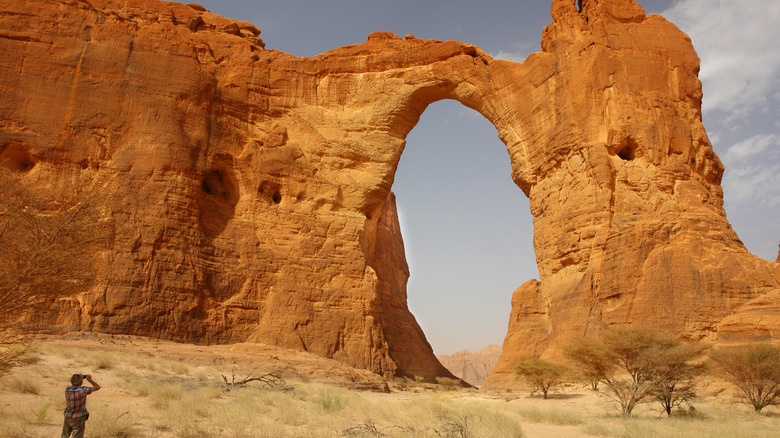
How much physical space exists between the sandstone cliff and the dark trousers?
308 feet

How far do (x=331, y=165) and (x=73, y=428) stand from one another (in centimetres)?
2079

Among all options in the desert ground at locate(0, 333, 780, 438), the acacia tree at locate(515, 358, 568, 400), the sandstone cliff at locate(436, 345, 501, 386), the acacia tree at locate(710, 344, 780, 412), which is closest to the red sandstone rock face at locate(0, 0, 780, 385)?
the acacia tree at locate(515, 358, 568, 400)

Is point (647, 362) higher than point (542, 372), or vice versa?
point (647, 362)

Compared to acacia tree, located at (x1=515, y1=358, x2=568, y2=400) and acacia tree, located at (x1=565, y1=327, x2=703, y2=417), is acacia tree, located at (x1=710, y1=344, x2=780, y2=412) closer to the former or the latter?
acacia tree, located at (x1=565, y1=327, x2=703, y2=417)

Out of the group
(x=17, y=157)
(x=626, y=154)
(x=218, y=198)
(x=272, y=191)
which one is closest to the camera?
(x=17, y=157)

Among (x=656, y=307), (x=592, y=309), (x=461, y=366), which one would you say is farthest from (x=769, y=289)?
(x=461, y=366)

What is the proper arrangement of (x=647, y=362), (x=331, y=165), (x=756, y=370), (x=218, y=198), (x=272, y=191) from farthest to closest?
(x=331, y=165)
(x=272, y=191)
(x=218, y=198)
(x=756, y=370)
(x=647, y=362)

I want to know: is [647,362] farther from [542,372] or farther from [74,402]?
[74,402]

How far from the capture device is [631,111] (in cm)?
2302

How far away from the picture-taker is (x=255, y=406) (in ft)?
36.8

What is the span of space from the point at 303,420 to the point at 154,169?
15.1 metres

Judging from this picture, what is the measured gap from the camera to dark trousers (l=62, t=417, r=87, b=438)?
21.2ft

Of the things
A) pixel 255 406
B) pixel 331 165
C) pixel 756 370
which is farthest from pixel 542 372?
pixel 331 165

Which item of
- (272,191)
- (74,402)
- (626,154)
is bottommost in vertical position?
(74,402)
